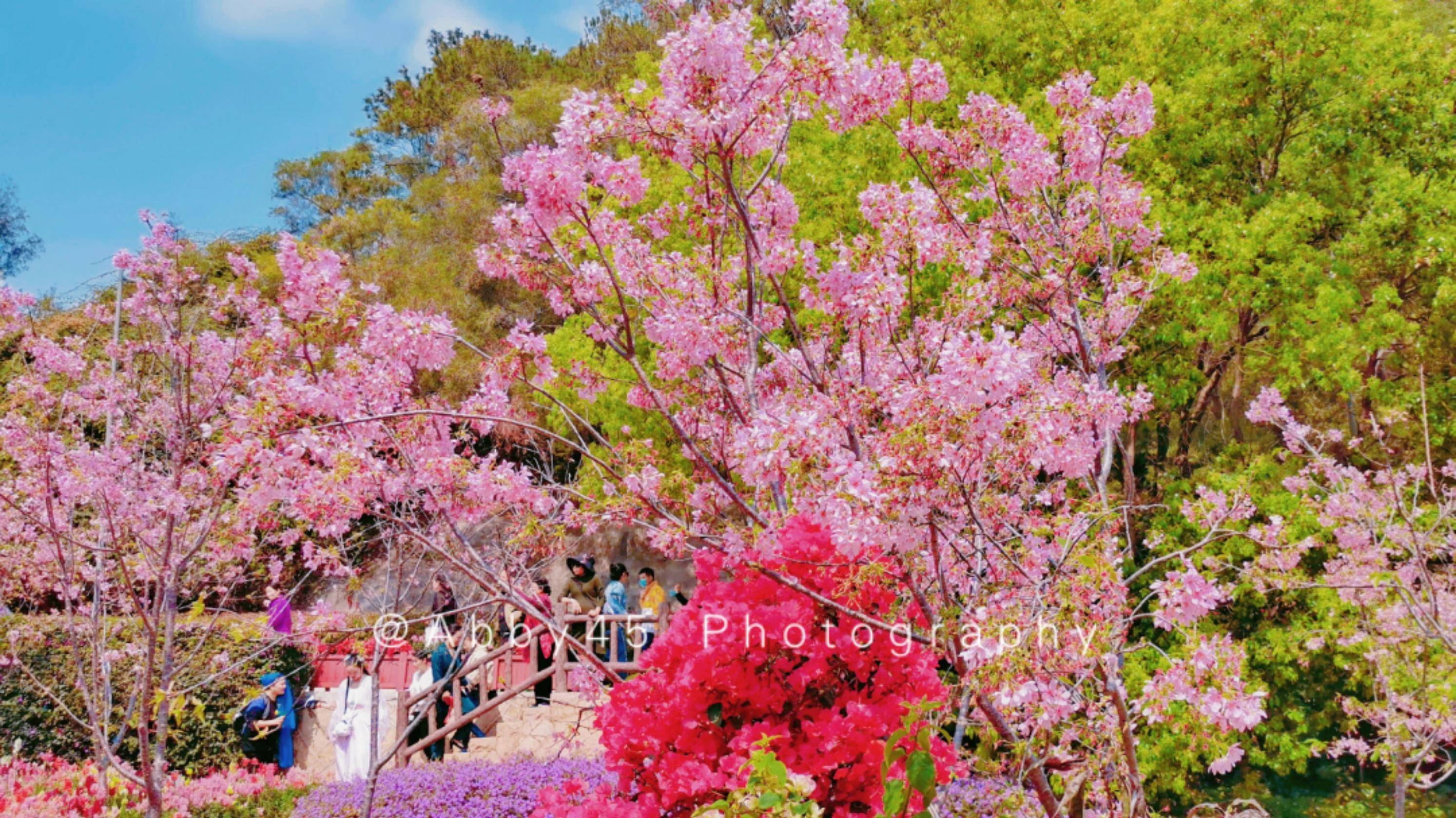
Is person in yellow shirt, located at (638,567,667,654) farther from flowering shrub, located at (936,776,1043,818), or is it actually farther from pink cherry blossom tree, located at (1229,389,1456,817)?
flowering shrub, located at (936,776,1043,818)

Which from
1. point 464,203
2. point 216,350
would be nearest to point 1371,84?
point 216,350

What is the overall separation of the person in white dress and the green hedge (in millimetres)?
1694

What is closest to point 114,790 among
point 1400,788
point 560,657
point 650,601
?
point 560,657

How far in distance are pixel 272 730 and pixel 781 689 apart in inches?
318

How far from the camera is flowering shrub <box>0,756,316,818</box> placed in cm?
780

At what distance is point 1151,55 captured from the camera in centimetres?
1171

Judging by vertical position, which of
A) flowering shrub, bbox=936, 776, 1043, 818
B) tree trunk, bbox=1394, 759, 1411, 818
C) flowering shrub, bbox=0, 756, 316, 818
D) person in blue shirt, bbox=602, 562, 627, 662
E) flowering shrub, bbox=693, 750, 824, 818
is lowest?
flowering shrub, bbox=0, 756, 316, 818

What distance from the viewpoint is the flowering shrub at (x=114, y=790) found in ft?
25.6

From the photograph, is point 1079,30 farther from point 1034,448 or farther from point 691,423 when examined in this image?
point 1034,448

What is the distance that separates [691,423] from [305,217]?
35650 millimetres

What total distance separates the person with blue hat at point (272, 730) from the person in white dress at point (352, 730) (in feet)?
1.80

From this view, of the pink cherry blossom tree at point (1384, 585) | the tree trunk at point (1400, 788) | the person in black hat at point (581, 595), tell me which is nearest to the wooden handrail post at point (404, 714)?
the person in black hat at point (581, 595)

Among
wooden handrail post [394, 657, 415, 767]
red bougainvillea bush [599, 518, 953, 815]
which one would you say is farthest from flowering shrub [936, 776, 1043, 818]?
wooden handrail post [394, 657, 415, 767]

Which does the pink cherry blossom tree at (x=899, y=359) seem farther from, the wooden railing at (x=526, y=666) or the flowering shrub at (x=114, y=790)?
the flowering shrub at (x=114, y=790)
